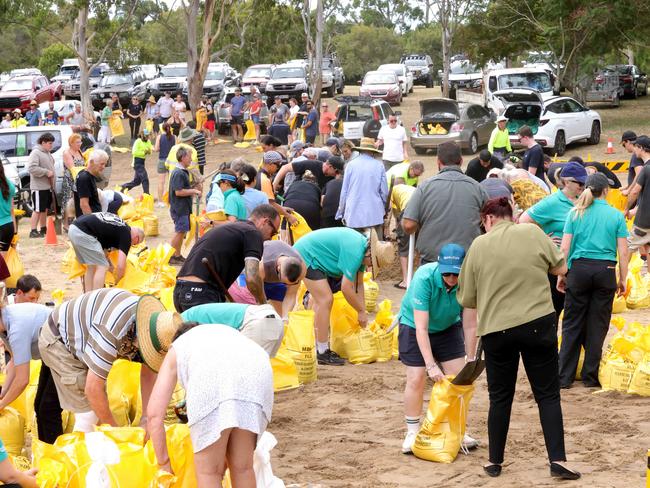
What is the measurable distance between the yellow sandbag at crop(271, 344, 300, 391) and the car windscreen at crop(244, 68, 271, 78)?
33105 millimetres

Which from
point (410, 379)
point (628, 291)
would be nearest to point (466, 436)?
point (410, 379)

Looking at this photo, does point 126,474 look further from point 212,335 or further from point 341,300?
point 341,300

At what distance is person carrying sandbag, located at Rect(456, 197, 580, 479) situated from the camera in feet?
19.3

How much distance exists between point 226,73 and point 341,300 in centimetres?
3109

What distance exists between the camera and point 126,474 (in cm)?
543

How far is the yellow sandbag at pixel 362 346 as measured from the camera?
9.20 meters

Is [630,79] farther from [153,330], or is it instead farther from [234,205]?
[153,330]

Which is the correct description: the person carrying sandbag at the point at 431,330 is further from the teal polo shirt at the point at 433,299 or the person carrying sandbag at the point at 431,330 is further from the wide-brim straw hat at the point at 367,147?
the wide-brim straw hat at the point at 367,147

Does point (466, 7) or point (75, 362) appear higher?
point (466, 7)

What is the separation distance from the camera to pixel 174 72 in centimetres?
3931

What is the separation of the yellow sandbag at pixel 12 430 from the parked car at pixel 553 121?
60.9ft

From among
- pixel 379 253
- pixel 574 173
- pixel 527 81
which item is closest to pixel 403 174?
Result: pixel 379 253

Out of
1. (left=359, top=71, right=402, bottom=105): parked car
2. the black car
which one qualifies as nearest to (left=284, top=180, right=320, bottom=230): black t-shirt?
(left=359, top=71, right=402, bottom=105): parked car

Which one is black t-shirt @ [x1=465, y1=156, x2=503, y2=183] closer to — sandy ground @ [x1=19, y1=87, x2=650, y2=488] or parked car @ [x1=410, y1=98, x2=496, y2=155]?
sandy ground @ [x1=19, y1=87, x2=650, y2=488]
